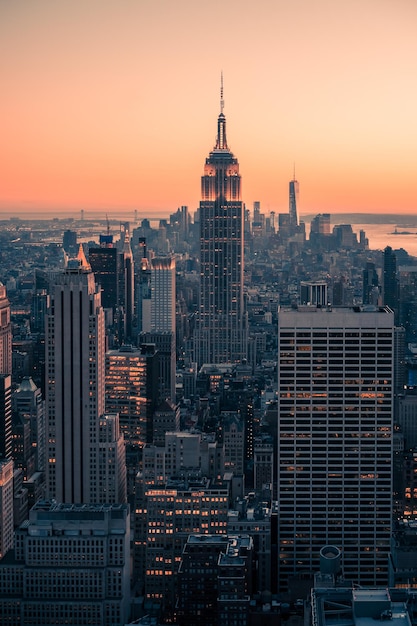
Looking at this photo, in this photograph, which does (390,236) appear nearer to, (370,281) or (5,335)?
(370,281)

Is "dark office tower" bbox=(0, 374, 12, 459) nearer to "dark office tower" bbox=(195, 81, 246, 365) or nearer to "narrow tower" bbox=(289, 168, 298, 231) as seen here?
"narrow tower" bbox=(289, 168, 298, 231)

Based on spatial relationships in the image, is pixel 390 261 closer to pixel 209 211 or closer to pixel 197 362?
pixel 197 362

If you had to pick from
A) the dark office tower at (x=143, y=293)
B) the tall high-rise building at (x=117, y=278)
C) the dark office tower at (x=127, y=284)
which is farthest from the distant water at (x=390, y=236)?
the dark office tower at (x=143, y=293)

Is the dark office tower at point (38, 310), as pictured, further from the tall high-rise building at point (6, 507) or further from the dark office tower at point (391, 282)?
the dark office tower at point (391, 282)

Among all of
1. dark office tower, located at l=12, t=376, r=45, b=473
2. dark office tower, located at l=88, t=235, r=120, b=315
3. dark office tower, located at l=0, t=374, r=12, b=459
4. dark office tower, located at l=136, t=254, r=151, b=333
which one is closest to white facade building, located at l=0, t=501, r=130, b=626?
dark office tower, located at l=12, t=376, r=45, b=473

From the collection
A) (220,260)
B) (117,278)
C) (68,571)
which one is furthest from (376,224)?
(220,260)

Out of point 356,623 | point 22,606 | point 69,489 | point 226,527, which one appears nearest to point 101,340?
point 69,489
